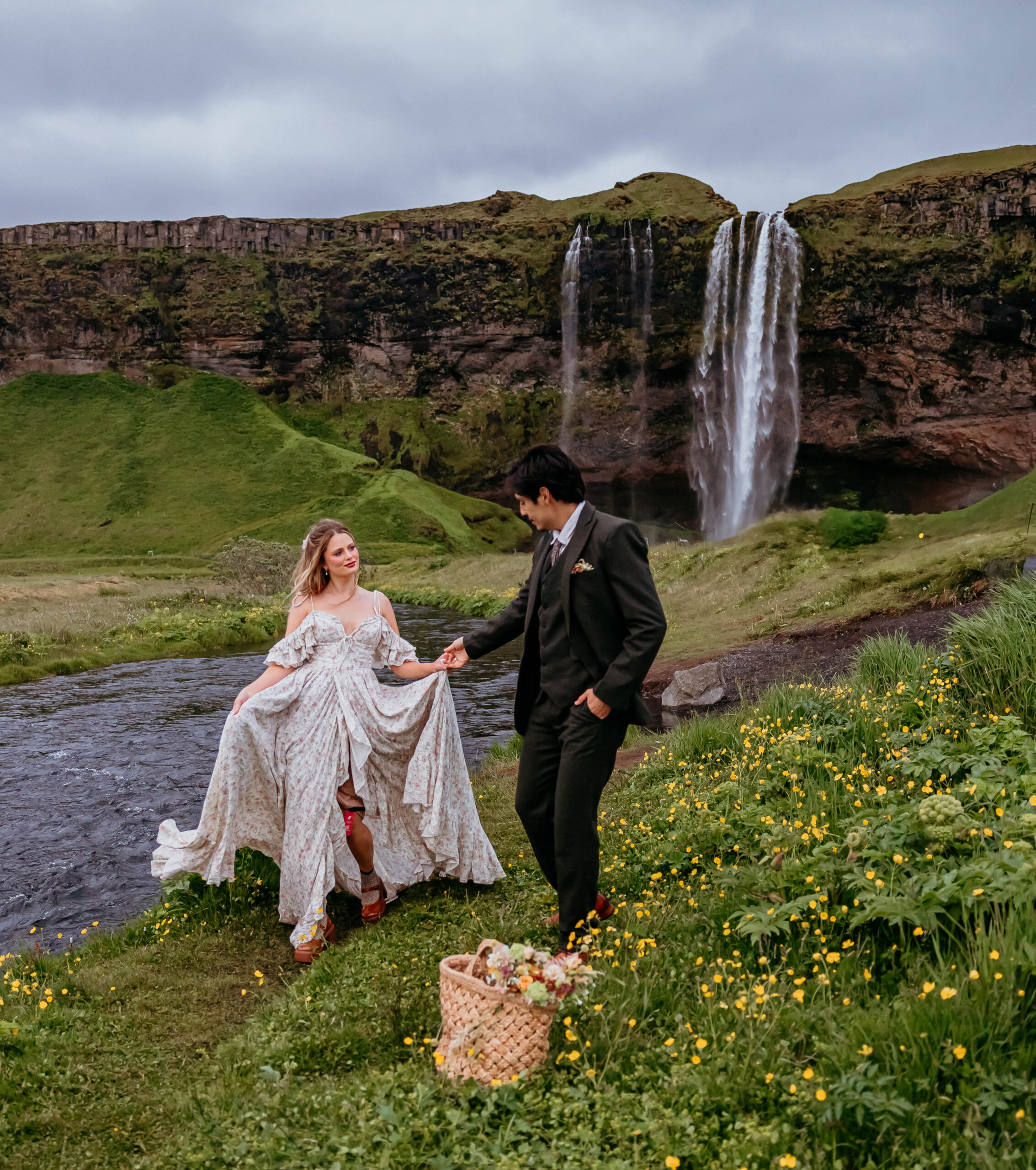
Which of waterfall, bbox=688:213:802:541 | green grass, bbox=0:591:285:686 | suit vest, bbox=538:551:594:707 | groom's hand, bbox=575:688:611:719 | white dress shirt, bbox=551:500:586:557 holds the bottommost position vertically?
green grass, bbox=0:591:285:686

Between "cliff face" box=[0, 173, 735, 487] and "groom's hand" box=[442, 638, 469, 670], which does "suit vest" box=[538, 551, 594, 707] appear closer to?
"groom's hand" box=[442, 638, 469, 670]

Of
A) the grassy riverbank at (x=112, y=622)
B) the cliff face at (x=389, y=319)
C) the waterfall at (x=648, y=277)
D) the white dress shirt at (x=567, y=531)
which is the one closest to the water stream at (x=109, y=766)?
the grassy riverbank at (x=112, y=622)

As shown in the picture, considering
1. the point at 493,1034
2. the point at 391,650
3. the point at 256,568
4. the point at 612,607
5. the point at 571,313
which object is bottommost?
the point at 256,568

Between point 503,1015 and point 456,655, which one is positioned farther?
point 456,655

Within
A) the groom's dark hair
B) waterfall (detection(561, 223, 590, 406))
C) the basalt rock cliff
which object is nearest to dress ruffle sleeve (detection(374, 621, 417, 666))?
the groom's dark hair

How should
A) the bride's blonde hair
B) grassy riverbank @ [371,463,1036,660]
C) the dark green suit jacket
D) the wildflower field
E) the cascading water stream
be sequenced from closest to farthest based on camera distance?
the wildflower field, the dark green suit jacket, the bride's blonde hair, grassy riverbank @ [371,463,1036,660], the cascading water stream

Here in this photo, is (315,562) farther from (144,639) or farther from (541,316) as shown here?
(541,316)

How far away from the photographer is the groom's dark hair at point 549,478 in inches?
194

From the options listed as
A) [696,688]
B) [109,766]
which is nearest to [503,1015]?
[696,688]

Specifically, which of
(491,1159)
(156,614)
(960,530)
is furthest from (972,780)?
(156,614)

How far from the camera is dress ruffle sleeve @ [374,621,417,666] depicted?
638 cm

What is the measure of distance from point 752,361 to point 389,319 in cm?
3644

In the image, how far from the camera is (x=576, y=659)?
496cm

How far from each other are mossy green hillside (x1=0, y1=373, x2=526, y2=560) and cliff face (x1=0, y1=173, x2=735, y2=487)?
4.81m
